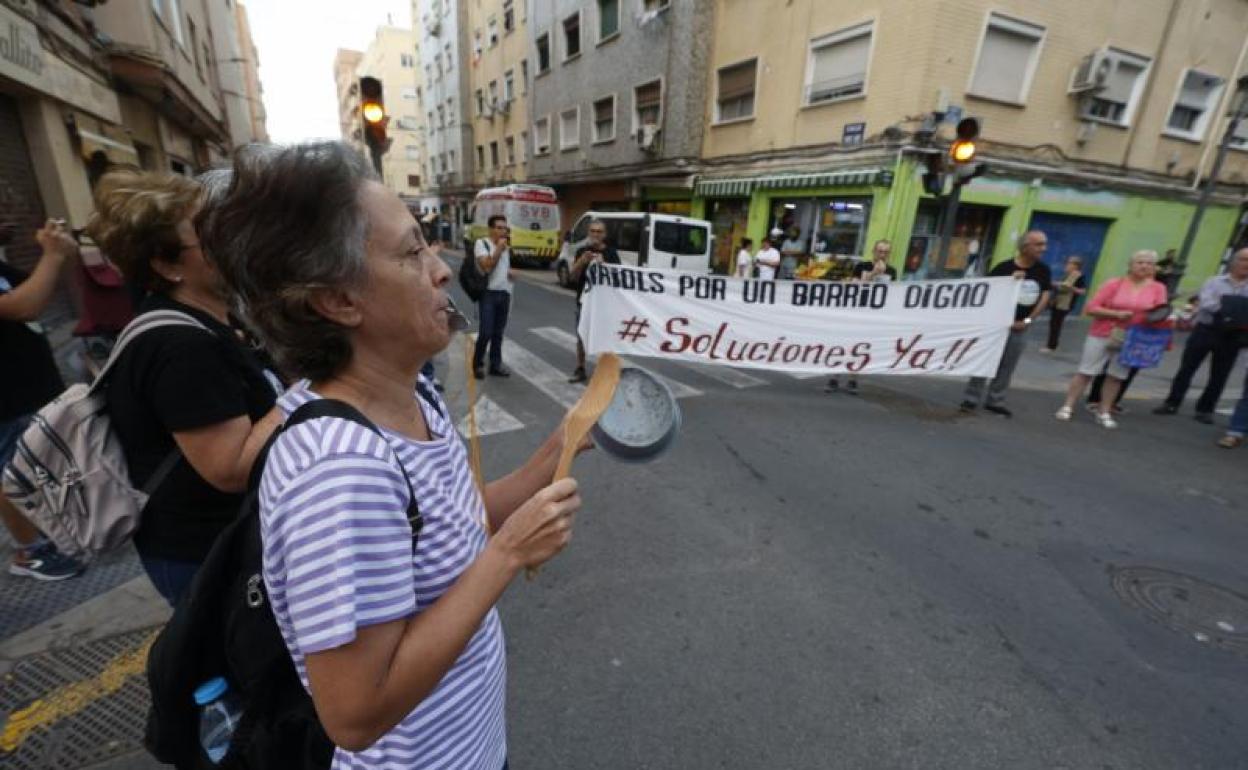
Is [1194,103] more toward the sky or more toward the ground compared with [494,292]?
more toward the sky

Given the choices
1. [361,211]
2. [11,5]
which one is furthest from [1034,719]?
[11,5]

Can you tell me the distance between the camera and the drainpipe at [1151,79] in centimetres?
1227

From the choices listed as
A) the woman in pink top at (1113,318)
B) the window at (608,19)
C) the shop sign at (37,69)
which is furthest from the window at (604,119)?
the woman in pink top at (1113,318)

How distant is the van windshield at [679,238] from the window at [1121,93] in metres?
8.95

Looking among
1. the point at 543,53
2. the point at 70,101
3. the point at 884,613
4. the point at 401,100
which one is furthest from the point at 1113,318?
the point at 401,100

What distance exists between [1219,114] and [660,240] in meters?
14.6

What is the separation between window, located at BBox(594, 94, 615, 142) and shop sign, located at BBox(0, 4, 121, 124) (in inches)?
583

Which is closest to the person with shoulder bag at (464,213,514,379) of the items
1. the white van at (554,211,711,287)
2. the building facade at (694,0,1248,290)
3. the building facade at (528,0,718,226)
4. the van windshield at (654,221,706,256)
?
the white van at (554,211,711,287)

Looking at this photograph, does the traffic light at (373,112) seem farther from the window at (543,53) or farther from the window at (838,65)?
the window at (543,53)

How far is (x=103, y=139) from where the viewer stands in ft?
27.5

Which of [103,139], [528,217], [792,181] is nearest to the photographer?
[103,139]

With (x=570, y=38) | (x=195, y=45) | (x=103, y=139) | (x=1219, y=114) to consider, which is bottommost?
(x=103, y=139)

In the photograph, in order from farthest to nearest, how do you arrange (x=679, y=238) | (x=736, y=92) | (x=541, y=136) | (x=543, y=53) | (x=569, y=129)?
1. (x=541, y=136)
2. (x=543, y=53)
3. (x=569, y=129)
4. (x=736, y=92)
5. (x=679, y=238)

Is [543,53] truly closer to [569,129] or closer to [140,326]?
[569,129]
